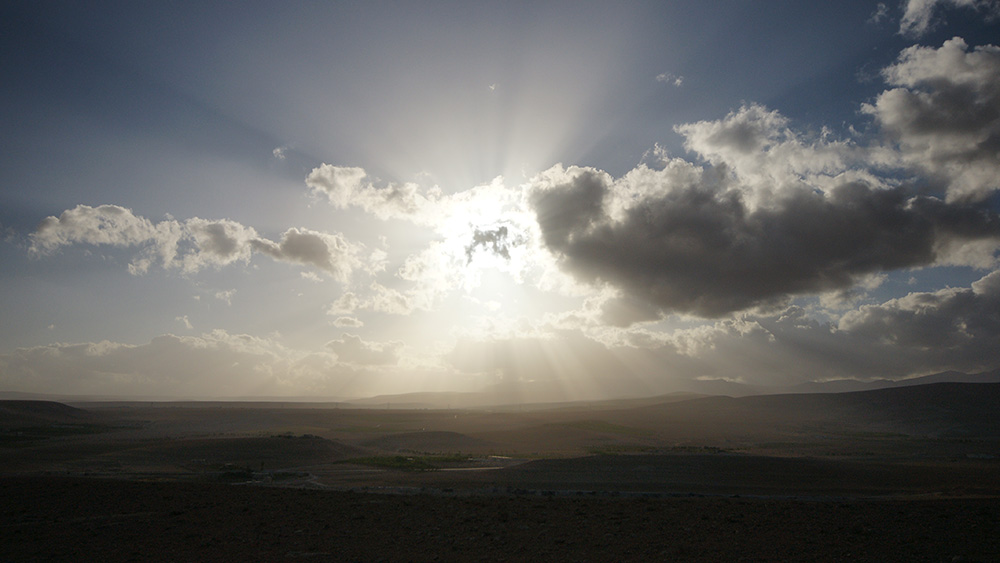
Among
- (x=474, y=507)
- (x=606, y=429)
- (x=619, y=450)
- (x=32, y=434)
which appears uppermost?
(x=474, y=507)

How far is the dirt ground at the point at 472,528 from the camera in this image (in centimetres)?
1238

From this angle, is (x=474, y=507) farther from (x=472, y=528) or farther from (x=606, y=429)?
(x=606, y=429)

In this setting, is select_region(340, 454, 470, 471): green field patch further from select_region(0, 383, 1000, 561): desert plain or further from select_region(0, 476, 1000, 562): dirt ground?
select_region(0, 476, 1000, 562): dirt ground

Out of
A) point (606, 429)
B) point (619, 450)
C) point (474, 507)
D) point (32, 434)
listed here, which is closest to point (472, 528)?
point (474, 507)

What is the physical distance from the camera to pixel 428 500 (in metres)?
19.5

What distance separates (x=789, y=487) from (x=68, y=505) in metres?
31.2

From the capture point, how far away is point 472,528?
589 inches

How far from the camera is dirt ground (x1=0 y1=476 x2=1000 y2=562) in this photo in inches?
488

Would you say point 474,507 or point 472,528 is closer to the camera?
point 472,528

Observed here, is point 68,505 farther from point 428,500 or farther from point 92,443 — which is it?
point 92,443

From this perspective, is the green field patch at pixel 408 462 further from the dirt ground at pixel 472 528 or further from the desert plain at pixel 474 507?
the dirt ground at pixel 472 528

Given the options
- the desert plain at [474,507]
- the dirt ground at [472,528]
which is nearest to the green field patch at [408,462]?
the desert plain at [474,507]

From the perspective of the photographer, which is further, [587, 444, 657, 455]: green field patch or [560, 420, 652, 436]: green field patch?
[560, 420, 652, 436]: green field patch

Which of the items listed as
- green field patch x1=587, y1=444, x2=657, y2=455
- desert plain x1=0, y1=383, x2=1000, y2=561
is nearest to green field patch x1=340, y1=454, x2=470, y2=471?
desert plain x1=0, y1=383, x2=1000, y2=561
